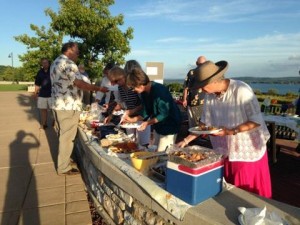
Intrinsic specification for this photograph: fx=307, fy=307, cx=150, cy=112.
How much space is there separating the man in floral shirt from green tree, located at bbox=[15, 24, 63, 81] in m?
11.8

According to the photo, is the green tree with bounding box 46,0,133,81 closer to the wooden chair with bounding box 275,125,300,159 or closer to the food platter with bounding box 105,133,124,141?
the wooden chair with bounding box 275,125,300,159

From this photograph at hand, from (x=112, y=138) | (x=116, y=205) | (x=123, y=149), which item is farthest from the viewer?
(x=112, y=138)

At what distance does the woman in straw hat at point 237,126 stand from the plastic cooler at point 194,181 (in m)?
0.38

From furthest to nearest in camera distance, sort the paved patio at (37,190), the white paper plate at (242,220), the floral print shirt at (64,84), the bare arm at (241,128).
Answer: the floral print shirt at (64,84)
the paved patio at (37,190)
the bare arm at (241,128)
the white paper plate at (242,220)

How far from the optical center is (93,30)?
44.3 feet

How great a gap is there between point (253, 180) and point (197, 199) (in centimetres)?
80

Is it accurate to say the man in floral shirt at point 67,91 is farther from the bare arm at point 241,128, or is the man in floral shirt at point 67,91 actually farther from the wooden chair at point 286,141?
the wooden chair at point 286,141

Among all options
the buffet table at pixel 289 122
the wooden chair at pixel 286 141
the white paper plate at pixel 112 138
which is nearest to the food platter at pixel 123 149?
the white paper plate at pixel 112 138

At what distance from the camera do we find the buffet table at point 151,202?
197cm

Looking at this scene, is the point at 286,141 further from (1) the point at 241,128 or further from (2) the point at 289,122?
(1) the point at 241,128

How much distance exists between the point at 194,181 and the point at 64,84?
325 cm

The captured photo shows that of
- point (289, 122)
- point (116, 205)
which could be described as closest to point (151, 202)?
point (116, 205)

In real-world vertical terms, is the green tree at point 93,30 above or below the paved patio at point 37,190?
above

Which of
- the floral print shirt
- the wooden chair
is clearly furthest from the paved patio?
the wooden chair
